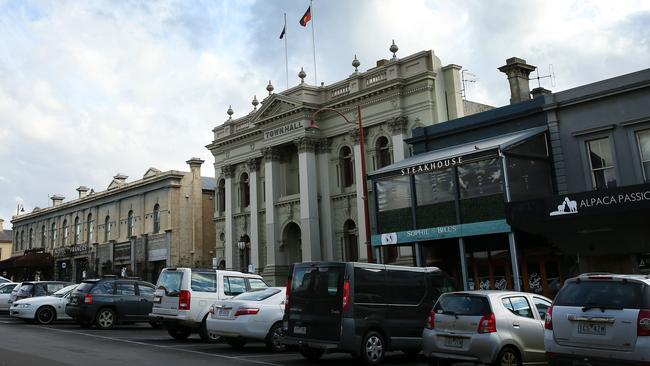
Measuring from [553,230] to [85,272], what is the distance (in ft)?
146

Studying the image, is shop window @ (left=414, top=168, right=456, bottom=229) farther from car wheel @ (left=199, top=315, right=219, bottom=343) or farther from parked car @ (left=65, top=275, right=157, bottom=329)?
parked car @ (left=65, top=275, right=157, bottom=329)

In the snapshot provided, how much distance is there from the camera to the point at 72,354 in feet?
40.3

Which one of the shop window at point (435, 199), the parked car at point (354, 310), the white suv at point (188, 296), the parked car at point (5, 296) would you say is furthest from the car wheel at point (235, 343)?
the parked car at point (5, 296)

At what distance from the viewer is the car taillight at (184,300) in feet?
50.5

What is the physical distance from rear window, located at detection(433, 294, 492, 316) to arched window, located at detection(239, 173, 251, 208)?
30.0m

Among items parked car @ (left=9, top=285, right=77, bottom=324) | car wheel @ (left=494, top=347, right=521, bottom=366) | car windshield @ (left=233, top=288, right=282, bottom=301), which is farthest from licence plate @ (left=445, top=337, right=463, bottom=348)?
parked car @ (left=9, top=285, right=77, bottom=324)

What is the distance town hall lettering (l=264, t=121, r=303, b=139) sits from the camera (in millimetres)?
34625

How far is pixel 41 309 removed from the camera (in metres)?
21.0

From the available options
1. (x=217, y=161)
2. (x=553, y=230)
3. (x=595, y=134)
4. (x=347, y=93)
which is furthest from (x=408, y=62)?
(x=217, y=161)

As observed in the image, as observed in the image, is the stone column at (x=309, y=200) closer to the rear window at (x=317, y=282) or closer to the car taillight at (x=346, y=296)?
the rear window at (x=317, y=282)

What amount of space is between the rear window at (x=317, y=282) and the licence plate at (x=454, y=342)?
225 centimetres

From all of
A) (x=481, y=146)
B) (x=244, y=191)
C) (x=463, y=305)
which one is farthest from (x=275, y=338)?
(x=244, y=191)

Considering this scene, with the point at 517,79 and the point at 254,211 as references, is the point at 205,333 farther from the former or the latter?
the point at 254,211

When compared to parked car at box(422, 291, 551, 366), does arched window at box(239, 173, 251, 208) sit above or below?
above
